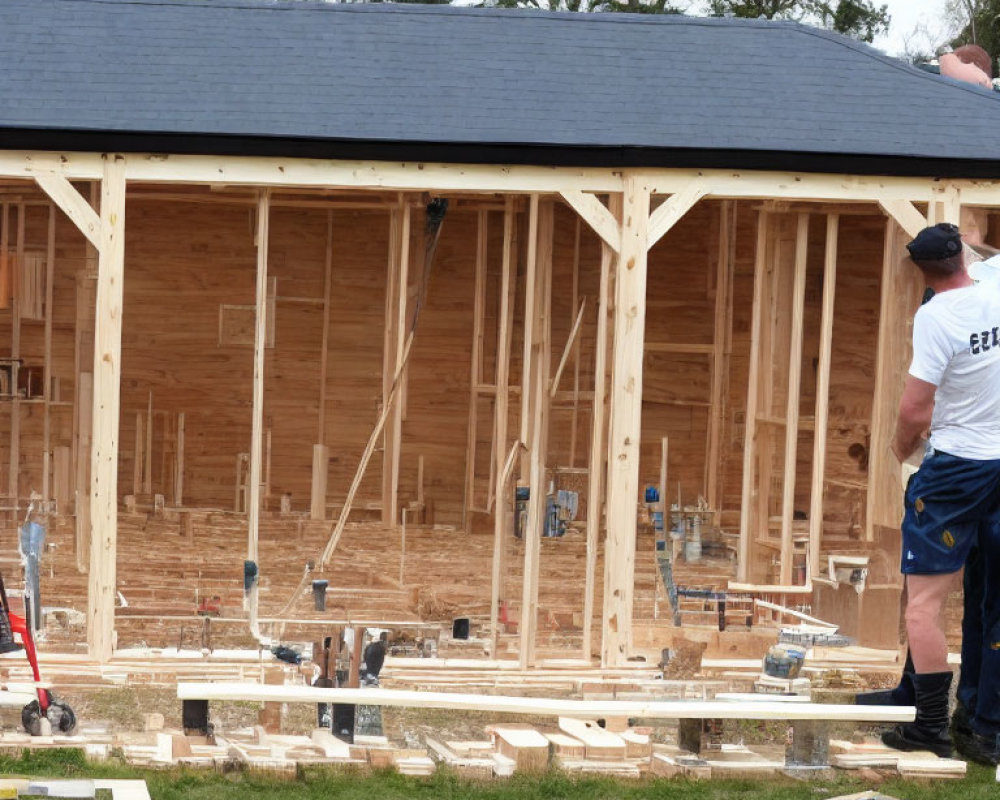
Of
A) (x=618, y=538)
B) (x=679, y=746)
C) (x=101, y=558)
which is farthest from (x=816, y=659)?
(x=101, y=558)

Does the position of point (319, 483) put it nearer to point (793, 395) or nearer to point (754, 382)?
point (754, 382)

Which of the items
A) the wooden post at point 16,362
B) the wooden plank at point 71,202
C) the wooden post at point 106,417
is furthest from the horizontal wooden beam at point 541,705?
the wooden post at point 16,362

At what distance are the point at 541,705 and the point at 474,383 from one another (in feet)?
27.8

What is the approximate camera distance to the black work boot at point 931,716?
7.95m

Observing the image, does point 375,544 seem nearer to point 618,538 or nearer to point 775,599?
point 775,599

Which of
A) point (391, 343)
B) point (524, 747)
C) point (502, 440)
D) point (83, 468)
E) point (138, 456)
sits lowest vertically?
point (524, 747)

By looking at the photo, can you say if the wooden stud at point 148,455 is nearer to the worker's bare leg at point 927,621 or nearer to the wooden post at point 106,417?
the wooden post at point 106,417

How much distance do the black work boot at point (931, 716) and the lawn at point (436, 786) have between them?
0.29m

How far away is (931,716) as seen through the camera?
7984mm

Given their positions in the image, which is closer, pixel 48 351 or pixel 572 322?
pixel 48 351

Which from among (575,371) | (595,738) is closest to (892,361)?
(595,738)

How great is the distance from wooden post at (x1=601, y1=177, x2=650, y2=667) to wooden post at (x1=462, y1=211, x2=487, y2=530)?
514cm

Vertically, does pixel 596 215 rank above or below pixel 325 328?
above

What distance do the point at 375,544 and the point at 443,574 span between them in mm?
1232
